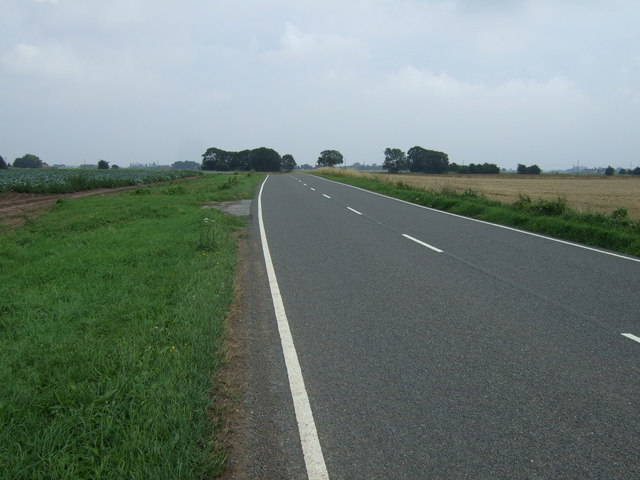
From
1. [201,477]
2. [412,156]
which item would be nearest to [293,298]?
[201,477]

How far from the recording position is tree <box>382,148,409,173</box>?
423 ft

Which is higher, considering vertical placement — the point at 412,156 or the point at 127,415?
the point at 412,156

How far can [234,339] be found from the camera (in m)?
4.45

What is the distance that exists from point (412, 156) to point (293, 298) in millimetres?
125141

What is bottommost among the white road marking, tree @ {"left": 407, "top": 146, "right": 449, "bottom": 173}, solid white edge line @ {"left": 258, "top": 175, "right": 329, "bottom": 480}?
solid white edge line @ {"left": 258, "top": 175, "right": 329, "bottom": 480}

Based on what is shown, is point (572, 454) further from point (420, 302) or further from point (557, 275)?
point (557, 275)

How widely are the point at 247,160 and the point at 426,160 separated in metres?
56.8

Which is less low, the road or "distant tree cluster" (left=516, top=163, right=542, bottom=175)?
"distant tree cluster" (left=516, top=163, right=542, bottom=175)

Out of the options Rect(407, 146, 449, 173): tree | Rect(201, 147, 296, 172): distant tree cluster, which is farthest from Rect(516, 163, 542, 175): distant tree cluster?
Rect(201, 147, 296, 172): distant tree cluster

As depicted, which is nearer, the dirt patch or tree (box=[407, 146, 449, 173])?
the dirt patch

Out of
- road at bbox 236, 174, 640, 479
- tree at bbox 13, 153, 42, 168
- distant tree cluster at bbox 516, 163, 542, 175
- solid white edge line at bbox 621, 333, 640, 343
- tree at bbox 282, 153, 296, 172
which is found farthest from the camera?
tree at bbox 282, 153, 296, 172

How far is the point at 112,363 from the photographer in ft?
11.9

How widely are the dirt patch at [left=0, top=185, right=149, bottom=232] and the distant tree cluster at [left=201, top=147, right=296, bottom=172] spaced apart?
10423 cm

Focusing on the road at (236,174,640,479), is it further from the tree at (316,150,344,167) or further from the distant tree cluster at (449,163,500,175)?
the tree at (316,150,344,167)
